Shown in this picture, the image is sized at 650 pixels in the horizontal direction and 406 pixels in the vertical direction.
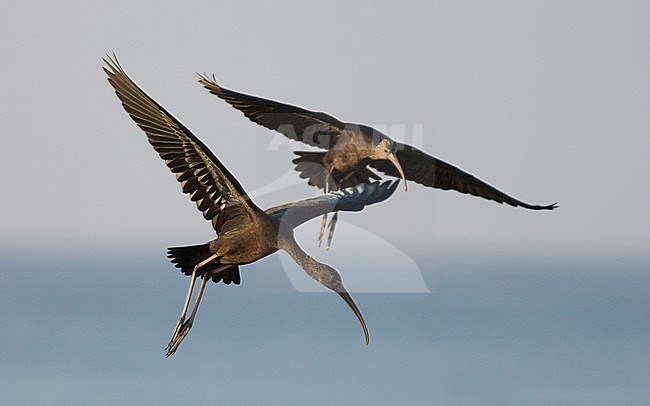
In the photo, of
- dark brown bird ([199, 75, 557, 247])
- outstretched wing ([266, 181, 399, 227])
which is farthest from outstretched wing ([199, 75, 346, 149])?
outstretched wing ([266, 181, 399, 227])

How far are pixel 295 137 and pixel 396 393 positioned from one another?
63684mm

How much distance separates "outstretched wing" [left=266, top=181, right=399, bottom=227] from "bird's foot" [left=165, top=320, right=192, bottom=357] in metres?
1.28

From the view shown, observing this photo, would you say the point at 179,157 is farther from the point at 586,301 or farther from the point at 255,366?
the point at 586,301

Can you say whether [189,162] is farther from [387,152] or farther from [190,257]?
[387,152]

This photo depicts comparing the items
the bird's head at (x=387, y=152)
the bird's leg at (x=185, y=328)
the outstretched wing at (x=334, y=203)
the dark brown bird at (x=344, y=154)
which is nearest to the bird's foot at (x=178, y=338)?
the bird's leg at (x=185, y=328)

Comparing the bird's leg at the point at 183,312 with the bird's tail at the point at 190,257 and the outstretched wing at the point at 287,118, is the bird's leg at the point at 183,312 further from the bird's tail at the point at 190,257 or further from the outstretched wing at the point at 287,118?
the outstretched wing at the point at 287,118

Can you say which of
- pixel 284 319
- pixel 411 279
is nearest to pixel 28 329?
pixel 284 319

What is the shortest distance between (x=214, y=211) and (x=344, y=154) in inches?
109

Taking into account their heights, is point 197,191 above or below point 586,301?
below

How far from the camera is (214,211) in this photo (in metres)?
14.5

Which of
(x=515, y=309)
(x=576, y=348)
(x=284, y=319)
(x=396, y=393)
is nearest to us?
(x=396, y=393)

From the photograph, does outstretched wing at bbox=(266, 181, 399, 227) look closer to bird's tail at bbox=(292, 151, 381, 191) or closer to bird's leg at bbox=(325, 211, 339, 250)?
bird's leg at bbox=(325, 211, 339, 250)

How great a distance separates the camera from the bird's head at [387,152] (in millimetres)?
16453

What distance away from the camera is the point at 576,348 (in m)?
106
